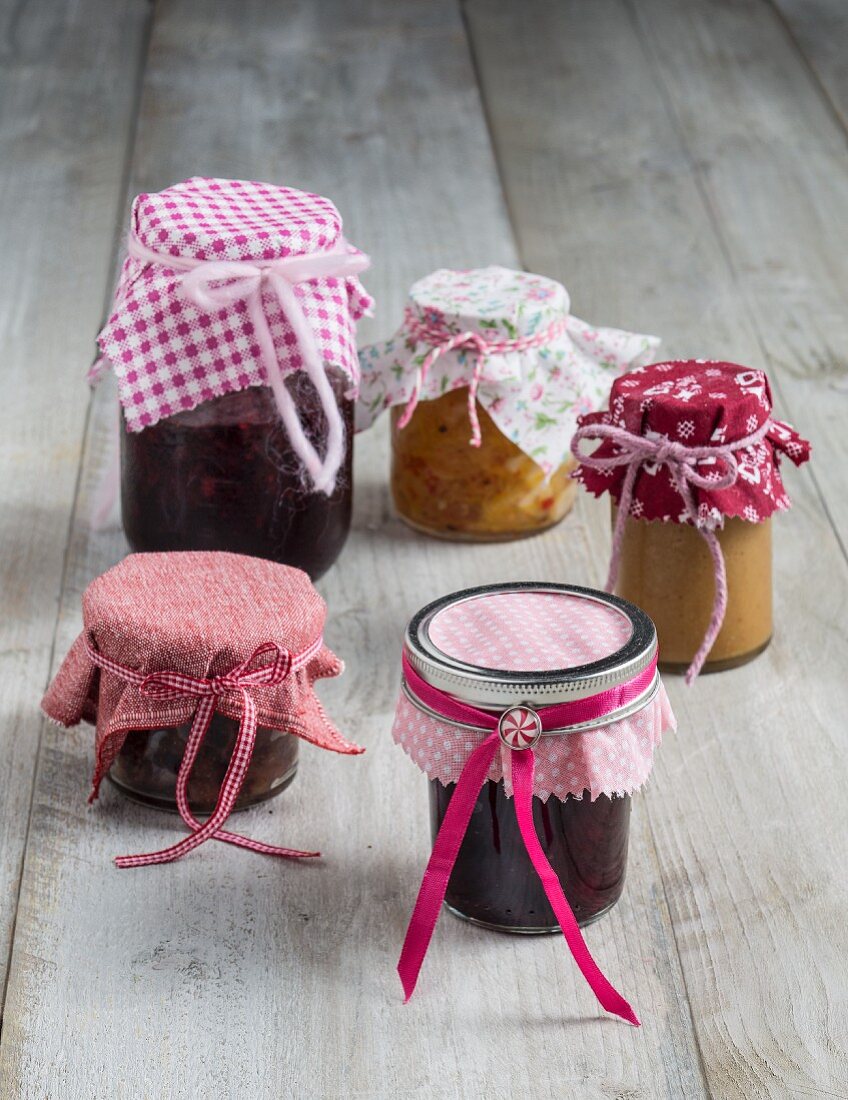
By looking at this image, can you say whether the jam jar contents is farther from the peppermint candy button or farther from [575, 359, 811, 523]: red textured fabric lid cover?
the peppermint candy button

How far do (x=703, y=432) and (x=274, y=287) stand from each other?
0.94 feet

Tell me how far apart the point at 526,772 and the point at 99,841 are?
0.27 metres

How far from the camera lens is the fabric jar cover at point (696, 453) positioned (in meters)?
0.93

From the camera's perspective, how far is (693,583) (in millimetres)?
962

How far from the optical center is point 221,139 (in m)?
2.02

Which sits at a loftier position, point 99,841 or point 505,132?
point 99,841

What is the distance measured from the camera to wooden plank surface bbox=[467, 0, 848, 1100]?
2.42 ft

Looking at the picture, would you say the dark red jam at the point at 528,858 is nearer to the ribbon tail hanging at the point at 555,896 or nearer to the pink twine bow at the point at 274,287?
the ribbon tail hanging at the point at 555,896

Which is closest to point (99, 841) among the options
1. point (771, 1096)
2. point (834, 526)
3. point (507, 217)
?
point (771, 1096)

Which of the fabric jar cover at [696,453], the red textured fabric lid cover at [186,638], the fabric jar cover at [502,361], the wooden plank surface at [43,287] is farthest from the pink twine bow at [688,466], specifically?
the wooden plank surface at [43,287]

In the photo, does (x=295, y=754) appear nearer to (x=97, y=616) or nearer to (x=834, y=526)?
(x=97, y=616)

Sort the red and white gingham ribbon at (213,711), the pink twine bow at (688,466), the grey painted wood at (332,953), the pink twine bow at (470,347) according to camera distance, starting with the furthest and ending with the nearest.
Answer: the pink twine bow at (470,347), the pink twine bow at (688,466), the red and white gingham ribbon at (213,711), the grey painted wood at (332,953)

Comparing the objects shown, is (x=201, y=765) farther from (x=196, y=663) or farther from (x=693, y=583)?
(x=693, y=583)

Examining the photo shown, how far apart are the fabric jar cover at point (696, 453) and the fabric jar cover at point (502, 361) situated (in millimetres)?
108
